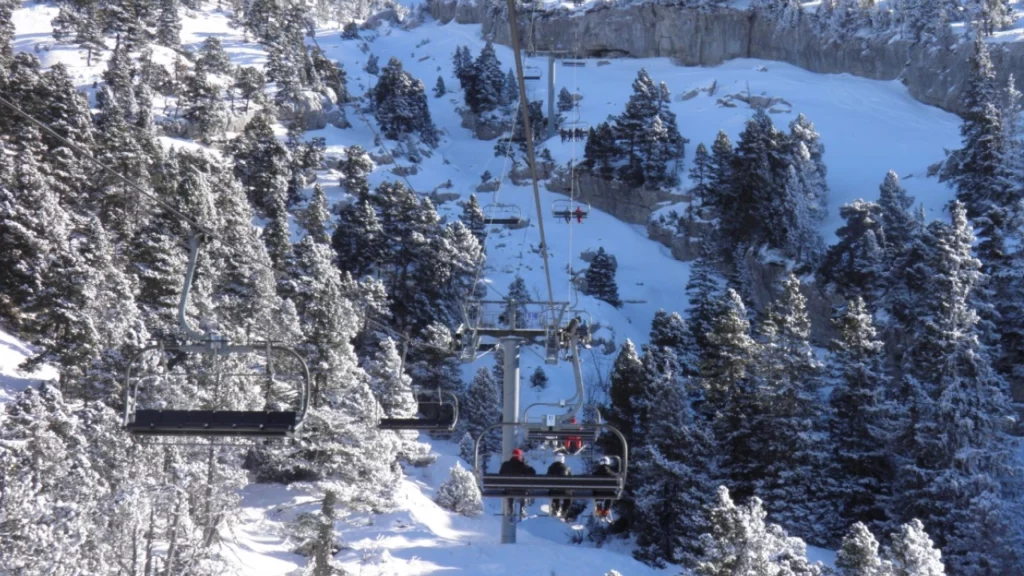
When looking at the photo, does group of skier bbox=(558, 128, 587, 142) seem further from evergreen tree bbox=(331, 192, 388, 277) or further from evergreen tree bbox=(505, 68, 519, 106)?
evergreen tree bbox=(331, 192, 388, 277)

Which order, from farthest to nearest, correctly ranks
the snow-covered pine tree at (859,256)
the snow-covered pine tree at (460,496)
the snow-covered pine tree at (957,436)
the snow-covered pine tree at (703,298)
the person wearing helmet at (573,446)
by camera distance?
the snow-covered pine tree at (859,256) → the snow-covered pine tree at (703,298) → the snow-covered pine tree at (460,496) → the snow-covered pine tree at (957,436) → the person wearing helmet at (573,446)

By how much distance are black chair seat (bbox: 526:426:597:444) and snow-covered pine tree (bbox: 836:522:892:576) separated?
17399 millimetres

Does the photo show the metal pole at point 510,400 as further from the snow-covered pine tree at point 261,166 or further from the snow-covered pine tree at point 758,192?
the snow-covered pine tree at point 261,166

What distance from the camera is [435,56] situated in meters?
122

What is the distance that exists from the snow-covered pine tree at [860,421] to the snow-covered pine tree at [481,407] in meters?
17.8

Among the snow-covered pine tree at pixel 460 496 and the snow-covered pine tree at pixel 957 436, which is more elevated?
the snow-covered pine tree at pixel 957 436

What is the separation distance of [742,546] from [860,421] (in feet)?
54.4

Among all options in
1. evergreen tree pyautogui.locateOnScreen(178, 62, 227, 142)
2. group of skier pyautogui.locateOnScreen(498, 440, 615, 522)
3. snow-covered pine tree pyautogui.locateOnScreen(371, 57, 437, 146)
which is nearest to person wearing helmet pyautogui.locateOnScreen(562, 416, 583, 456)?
group of skier pyautogui.locateOnScreen(498, 440, 615, 522)

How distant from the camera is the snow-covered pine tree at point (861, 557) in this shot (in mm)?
25672

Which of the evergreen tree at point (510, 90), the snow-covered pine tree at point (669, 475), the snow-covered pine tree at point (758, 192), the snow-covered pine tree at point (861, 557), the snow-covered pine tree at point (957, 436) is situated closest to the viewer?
the snow-covered pine tree at point (861, 557)

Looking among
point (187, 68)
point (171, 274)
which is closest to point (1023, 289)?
point (171, 274)

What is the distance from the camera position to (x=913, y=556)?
2516cm

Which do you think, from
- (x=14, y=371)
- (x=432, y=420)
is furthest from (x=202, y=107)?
(x=432, y=420)

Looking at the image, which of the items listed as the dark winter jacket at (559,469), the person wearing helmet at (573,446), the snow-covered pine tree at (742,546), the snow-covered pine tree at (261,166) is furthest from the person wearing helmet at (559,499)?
the snow-covered pine tree at (261,166)
